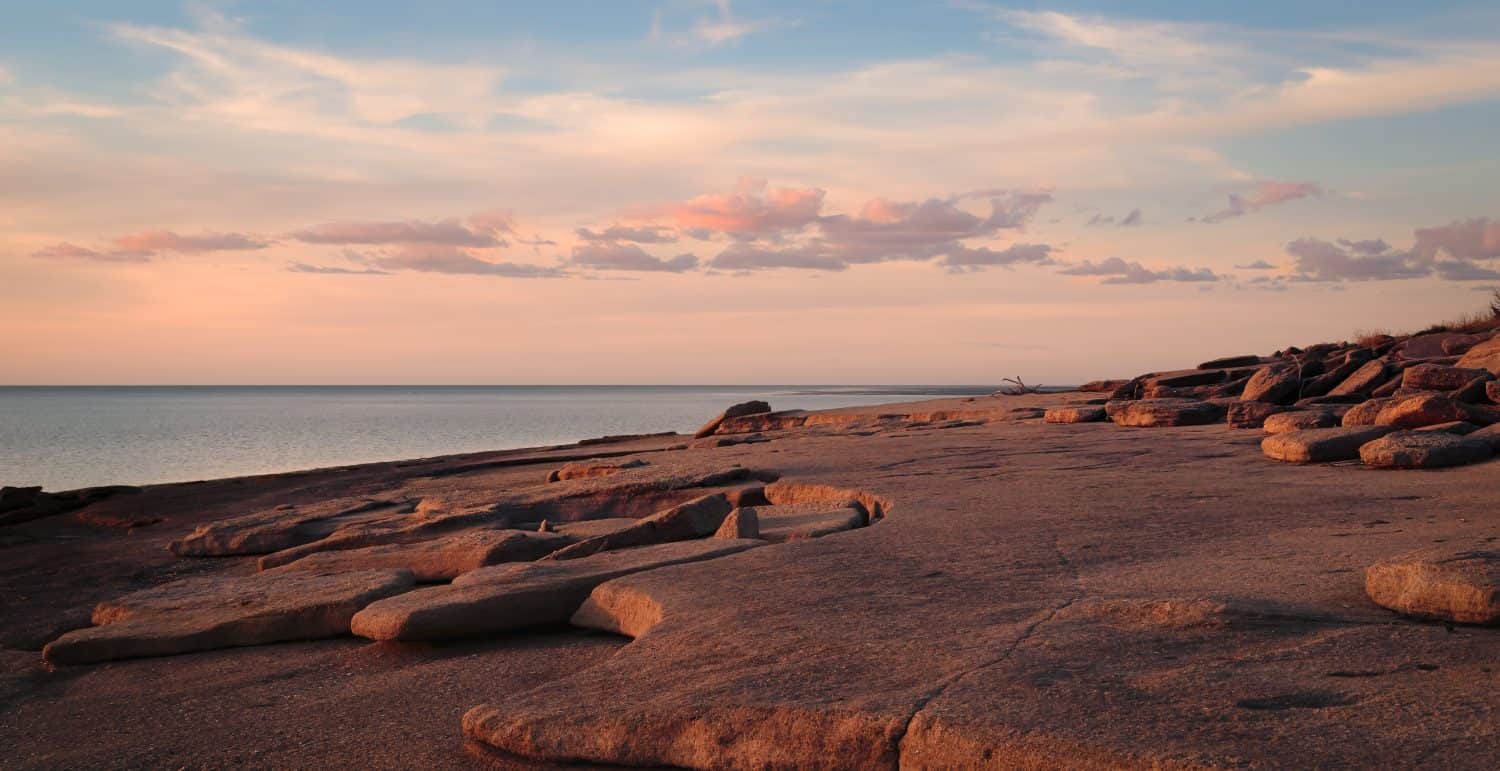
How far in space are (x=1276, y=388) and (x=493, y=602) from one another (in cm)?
934

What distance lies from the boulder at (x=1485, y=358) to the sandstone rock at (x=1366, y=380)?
2.15 ft

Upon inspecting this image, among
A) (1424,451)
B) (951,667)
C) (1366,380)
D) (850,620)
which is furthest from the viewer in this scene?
(1366,380)

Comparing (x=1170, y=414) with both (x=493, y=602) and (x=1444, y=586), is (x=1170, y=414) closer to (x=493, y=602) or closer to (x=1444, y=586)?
(x=1444, y=586)

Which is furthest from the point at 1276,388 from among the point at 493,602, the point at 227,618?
the point at 227,618

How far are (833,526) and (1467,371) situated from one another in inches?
247

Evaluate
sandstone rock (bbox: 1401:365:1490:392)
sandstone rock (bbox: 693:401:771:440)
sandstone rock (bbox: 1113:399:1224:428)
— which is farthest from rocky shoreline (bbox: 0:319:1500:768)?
sandstone rock (bbox: 693:401:771:440)

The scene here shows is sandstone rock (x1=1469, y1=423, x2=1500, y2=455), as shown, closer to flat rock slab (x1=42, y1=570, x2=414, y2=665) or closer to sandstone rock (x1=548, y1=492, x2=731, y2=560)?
sandstone rock (x1=548, y1=492, x2=731, y2=560)

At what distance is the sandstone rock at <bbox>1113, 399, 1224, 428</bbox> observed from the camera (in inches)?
411

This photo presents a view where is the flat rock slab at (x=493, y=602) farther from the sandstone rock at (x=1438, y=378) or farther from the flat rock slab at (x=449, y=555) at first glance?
the sandstone rock at (x=1438, y=378)

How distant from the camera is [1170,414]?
1047cm

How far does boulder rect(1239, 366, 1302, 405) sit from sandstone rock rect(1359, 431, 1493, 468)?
4.55 m

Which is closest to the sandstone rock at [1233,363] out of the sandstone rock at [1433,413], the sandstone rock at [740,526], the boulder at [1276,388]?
the boulder at [1276,388]

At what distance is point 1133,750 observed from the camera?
239cm

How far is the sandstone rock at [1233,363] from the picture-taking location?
17.3 meters
